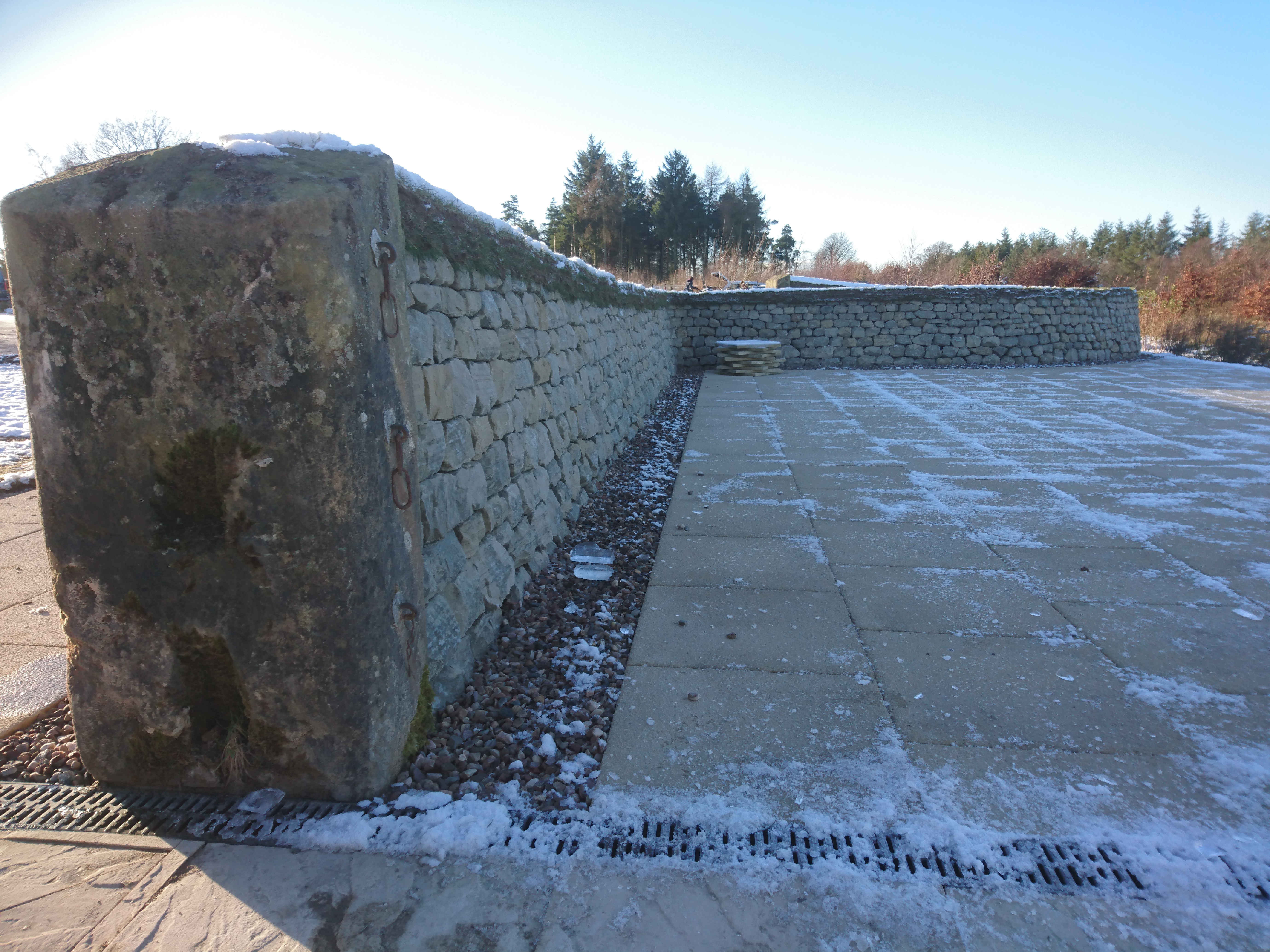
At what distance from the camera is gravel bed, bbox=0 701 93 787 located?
218 cm

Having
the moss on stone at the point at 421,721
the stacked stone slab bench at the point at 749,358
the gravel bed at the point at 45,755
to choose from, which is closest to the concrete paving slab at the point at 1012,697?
the moss on stone at the point at 421,721

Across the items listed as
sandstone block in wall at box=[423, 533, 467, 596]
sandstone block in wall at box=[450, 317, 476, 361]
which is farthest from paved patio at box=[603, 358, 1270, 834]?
sandstone block in wall at box=[450, 317, 476, 361]

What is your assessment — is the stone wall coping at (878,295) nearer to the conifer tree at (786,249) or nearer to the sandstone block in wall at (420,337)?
the sandstone block in wall at (420,337)

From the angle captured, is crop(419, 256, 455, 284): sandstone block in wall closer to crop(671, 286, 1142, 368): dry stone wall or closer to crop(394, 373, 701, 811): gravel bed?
crop(394, 373, 701, 811): gravel bed

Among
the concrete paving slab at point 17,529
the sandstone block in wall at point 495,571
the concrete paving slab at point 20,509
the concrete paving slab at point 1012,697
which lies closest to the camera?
the concrete paving slab at point 1012,697

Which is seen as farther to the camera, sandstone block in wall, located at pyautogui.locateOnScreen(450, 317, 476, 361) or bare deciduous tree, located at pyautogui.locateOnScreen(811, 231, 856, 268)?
bare deciduous tree, located at pyautogui.locateOnScreen(811, 231, 856, 268)

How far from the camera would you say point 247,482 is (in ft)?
6.07

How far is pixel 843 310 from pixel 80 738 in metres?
15.5

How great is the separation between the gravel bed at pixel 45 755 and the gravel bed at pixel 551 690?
107 centimetres

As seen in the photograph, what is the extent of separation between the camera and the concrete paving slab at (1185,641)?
2764 millimetres

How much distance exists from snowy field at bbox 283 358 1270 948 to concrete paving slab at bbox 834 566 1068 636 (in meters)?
0.01

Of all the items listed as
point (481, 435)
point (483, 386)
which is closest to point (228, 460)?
point (481, 435)

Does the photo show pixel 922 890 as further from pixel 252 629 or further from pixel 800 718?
pixel 252 629

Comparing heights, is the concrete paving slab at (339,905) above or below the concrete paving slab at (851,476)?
below
